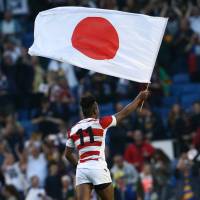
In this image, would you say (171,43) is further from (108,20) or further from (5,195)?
(108,20)

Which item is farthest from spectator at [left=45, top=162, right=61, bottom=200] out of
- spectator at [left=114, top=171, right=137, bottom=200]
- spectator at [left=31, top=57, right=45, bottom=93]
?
spectator at [left=31, top=57, right=45, bottom=93]

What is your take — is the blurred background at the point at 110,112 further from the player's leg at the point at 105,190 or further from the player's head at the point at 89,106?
the player's head at the point at 89,106

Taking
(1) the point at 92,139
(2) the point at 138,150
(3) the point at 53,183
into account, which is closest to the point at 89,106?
(1) the point at 92,139

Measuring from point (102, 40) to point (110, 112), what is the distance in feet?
29.4

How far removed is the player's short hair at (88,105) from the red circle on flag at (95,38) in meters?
1.03

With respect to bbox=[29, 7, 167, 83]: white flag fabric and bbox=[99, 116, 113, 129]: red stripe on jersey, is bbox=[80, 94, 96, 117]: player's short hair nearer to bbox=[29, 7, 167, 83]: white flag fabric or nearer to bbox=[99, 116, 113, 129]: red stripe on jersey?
bbox=[99, 116, 113, 129]: red stripe on jersey

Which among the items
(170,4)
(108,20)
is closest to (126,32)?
(108,20)

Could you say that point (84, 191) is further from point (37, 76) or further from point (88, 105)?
point (37, 76)

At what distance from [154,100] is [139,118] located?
1.56 m

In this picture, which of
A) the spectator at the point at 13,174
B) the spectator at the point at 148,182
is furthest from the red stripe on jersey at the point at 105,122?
the spectator at the point at 13,174

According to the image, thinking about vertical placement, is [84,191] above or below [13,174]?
above

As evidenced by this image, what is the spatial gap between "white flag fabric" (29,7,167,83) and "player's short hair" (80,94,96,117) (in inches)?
25.0

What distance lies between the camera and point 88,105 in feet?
48.4

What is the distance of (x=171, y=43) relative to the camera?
2562 cm
